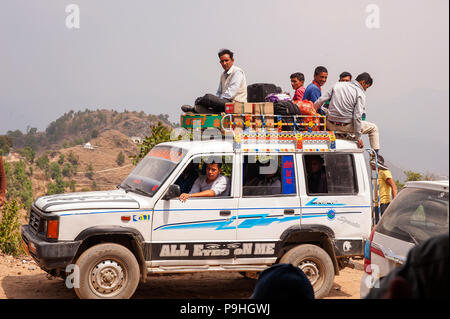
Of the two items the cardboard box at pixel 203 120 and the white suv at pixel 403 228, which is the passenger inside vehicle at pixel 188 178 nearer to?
the cardboard box at pixel 203 120

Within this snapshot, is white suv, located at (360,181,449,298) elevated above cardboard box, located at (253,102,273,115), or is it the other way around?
cardboard box, located at (253,102,273,115)

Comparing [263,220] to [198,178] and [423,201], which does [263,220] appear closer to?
[198,178]

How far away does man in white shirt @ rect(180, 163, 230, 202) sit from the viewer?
714 centimetres

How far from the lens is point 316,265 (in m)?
7.46

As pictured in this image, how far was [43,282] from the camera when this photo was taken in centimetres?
842

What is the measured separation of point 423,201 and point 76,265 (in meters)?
3.89

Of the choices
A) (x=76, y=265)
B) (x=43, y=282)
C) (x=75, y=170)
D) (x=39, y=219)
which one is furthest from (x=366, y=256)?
(x=75, y=170)

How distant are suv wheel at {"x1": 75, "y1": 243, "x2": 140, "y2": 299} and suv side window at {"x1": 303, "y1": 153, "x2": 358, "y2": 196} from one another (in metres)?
2.57

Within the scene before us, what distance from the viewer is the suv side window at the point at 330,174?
7520 mm

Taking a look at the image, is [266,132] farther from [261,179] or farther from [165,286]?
[165,286]

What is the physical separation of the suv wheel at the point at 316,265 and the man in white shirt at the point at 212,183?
1185 mm

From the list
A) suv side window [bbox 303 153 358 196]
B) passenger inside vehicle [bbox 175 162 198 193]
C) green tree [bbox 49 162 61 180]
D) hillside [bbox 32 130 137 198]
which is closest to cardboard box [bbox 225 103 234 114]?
passenger inside vehicle [bbox 175 162 198 193]

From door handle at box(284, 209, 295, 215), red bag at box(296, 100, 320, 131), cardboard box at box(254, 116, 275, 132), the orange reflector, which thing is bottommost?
the orange reflector

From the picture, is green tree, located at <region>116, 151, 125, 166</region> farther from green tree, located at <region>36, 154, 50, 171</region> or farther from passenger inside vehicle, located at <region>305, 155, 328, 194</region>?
passenger inside vehicle, located at <region>305, 155, 328, 194</region>
